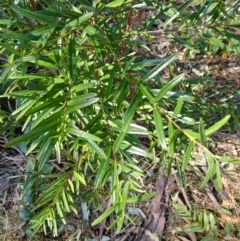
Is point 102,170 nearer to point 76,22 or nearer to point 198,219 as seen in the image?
point 76,22

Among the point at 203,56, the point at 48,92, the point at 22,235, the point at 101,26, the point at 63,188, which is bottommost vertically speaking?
the point at 22,235

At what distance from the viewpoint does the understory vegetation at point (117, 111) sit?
0.98 m

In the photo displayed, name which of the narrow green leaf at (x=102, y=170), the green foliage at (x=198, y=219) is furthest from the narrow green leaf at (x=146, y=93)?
the green foliage at (x=198, y=219)

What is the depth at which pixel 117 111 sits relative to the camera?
44.6 inches

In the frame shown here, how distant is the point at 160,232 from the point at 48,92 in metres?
0.99

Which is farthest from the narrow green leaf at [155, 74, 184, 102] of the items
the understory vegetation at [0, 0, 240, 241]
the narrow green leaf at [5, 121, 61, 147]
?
the narrow green leaf at [5, 121, 61, 147]

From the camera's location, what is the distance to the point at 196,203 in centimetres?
188

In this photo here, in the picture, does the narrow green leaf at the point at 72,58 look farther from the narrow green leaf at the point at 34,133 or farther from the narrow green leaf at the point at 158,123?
the narrow green leaf at the point at 158,123

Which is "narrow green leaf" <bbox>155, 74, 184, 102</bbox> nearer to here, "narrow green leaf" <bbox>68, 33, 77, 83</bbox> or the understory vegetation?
the understory vegetation

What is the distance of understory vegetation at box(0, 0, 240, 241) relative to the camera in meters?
0.98

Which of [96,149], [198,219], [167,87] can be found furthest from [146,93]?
[198,219]

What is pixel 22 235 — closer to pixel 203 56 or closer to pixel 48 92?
pixel 48 92

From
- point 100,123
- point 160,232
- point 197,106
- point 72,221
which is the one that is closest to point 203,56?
point 197,106

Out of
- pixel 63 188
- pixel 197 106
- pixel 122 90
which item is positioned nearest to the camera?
pixel 122 90
